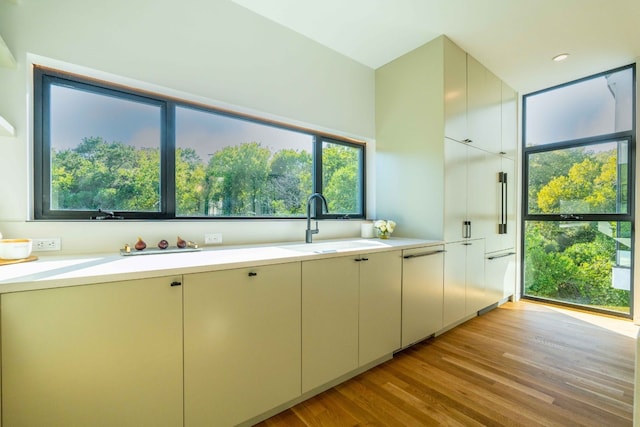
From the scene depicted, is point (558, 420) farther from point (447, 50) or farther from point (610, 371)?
point (447, 50)

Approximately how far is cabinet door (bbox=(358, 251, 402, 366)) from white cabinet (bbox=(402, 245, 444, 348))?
8 centimetres

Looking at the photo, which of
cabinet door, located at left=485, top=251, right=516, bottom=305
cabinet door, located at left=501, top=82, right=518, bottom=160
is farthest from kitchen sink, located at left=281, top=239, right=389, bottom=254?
cabinet door, located at left=501, top=82, right=518, bottom=160

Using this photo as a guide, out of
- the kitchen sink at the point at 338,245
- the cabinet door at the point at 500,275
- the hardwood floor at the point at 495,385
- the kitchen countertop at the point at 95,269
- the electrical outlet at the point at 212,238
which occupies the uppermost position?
the electrical outlet at the point at 212,238

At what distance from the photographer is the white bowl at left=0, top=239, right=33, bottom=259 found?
4.05ft

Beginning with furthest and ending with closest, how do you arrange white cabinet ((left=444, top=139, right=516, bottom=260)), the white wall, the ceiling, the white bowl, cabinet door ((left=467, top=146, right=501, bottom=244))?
cabinet door ((left=467, top=146, right=501, bottom=244)) < white cabinet ((left=444, top=139, right=516, bottom=260)) < the ceiling < the white wall < the white bowl

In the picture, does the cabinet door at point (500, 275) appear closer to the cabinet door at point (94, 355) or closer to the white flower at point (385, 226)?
the white flower at point (385, 226)

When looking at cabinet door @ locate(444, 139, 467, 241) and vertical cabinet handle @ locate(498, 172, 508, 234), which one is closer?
cabinet door @ locate(444, 139, 467, 241)

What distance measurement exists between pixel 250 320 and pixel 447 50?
2829 mm

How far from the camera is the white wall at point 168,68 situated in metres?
1.45

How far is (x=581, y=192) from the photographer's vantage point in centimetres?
320

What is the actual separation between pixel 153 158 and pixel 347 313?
171 cm

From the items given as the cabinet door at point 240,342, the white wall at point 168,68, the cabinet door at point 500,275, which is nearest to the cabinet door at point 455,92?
the white wall at point 168,68

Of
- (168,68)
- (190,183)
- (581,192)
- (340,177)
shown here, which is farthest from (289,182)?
(581,192)

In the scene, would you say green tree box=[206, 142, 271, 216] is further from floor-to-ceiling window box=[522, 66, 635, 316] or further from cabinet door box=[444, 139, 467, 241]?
floor-to-ceiling window box=[522, 66, 635, 316]
